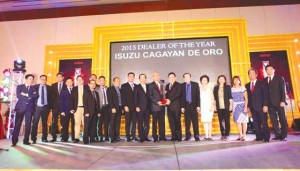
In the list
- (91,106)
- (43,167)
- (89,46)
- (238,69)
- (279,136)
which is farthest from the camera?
(89,46)

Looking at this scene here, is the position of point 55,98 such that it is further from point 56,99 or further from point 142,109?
point 142,109

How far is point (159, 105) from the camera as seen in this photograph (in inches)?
182

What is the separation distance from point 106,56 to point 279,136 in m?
4.65

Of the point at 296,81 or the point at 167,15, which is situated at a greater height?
the point at 167,15

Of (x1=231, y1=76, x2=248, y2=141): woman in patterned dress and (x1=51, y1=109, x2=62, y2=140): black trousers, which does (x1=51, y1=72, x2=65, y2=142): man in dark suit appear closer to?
(x1=51, y1=109, x2=62, y2=140): black trousers

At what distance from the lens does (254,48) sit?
6691 mm

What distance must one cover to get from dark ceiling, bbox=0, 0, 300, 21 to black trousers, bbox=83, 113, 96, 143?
3.96 m

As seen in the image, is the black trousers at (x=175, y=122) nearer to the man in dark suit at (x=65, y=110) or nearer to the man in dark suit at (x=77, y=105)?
the man in dark suit at (x=77, y=105)

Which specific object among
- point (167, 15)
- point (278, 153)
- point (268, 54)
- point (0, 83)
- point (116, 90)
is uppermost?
point (167, 15)

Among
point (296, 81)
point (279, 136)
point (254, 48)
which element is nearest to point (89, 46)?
point (254, 48)

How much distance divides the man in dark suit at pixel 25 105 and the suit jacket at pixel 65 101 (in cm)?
47

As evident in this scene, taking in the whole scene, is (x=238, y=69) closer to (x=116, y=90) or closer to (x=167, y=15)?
(x=167, y=15)

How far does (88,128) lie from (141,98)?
1.16 metres

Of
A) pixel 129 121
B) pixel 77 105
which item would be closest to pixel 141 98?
pixel 129 121
